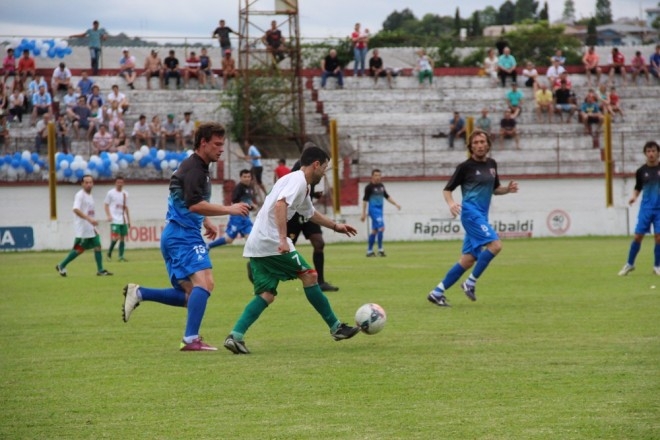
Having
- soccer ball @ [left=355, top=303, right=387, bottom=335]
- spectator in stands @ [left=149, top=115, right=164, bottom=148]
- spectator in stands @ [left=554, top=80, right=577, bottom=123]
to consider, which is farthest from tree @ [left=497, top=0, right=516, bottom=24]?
soccer ball @ [left=355, top=303, right=387, bottom=335]

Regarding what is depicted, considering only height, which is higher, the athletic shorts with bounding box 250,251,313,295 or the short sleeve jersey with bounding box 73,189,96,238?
the athletic shorts with bounding box 250,251,313,295

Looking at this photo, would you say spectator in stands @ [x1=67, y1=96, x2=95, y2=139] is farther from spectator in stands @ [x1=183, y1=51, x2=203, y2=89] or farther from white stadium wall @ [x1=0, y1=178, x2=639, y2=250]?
spectator in stands @ [x1=183, y1=51, x2=203, y2=89]

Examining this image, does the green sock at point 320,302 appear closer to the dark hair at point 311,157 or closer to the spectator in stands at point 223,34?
the dark hair at point 311,157

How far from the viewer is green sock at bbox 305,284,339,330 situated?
10023mm

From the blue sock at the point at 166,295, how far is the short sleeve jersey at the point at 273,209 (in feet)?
2.71

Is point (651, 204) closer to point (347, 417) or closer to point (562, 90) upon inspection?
point (347, 417)

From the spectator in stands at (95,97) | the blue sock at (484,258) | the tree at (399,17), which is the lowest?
the blue sock at (484,258)

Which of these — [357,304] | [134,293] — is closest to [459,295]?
[357,304]

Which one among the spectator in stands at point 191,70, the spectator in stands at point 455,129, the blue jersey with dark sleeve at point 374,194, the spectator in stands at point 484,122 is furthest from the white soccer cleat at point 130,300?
the spectator in stands at point 191,70

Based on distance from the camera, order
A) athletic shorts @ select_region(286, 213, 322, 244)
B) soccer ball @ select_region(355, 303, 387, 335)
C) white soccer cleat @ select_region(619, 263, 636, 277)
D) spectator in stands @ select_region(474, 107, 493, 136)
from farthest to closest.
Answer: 1. spectator in stands @ select_region(474, 107, 493, 136)
2. white soccer cleat @ select_region(619, 263, 636, 277)
3. athletic shorts @ select_region(286, 213, 322, 244)
4. soccer ball @ select_region(355, 303, 387, 335)

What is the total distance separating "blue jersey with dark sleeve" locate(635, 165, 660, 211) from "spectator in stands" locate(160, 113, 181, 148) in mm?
20973

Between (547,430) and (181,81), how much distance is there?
119 ft

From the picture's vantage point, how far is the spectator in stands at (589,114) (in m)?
40.8

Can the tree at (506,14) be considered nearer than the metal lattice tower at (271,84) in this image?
No
